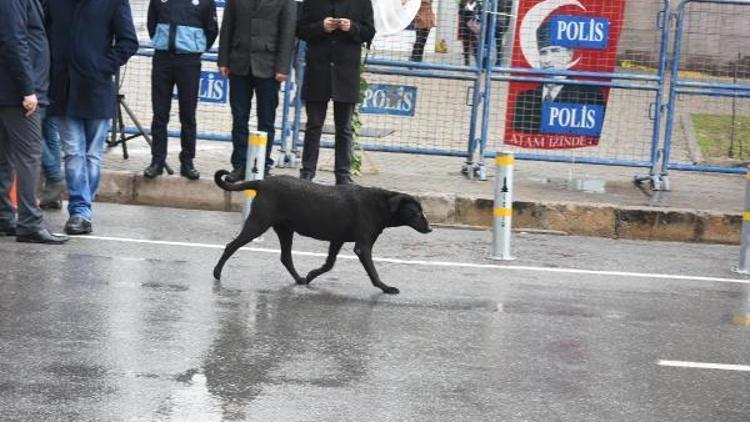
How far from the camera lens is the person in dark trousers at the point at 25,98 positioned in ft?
31.2

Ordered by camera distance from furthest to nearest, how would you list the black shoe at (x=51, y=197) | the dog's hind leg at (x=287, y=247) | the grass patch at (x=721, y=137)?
the grass patch at (x=721, y=137), the black shoe at (x=51, y=197), the dog's hind leg at (x=287, y=247)

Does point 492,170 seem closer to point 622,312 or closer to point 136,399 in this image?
point 622,312

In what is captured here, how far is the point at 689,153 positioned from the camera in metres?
14.7

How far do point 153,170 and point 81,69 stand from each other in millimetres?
2086

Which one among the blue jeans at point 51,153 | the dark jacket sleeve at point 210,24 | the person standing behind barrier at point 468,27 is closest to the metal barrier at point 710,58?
the person standing behind barrier at point 468,27

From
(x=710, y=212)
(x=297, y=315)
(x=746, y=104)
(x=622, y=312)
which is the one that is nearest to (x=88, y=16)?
(x=297, y=315)

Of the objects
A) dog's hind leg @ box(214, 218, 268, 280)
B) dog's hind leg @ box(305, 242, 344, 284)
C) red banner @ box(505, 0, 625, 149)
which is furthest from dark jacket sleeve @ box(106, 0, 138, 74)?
red banner @ box(505, 0, 625, 149)

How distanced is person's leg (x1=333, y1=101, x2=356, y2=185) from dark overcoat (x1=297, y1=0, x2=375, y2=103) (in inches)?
5.8

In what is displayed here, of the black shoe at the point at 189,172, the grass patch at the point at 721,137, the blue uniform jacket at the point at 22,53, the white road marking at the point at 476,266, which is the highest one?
the blue uniform jacket at the point at 22,53

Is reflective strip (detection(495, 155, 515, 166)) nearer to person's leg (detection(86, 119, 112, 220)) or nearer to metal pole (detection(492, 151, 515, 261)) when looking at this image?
metal pole (detection(492, 151, 515, 261))

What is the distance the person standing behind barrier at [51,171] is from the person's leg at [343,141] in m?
2.38

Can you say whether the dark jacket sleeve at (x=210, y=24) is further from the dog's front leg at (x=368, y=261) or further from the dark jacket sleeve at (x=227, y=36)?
the dog's front leg at (x=368, y=261)

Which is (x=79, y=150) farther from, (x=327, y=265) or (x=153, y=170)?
(x=327, y=265)

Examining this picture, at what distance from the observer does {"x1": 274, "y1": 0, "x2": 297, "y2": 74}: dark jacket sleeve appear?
12.0m
